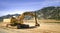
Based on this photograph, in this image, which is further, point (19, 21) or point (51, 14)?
point (51, 14)

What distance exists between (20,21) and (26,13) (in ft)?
8.41

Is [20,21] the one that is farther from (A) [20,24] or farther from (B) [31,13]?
(B) [31,13]

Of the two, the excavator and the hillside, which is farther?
the hillside

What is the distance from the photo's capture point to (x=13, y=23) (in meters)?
35.0

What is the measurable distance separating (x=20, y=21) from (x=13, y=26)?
2.98 metres

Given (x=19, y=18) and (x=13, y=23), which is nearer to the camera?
(x=19, y=18)

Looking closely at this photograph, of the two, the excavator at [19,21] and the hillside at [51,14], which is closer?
the excavator at [19,21]

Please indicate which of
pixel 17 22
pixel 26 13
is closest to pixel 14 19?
pixel 17 22

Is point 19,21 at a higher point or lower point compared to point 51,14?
lower

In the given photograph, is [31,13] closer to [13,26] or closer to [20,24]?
[20,24]

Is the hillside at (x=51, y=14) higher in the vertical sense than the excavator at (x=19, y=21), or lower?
higher

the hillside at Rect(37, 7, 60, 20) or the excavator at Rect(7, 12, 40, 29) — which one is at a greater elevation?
the hillside at Rect(37, 7, 60, 20)

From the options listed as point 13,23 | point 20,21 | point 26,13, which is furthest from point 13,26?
point 26,13

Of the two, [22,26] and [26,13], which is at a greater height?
[26,13]
